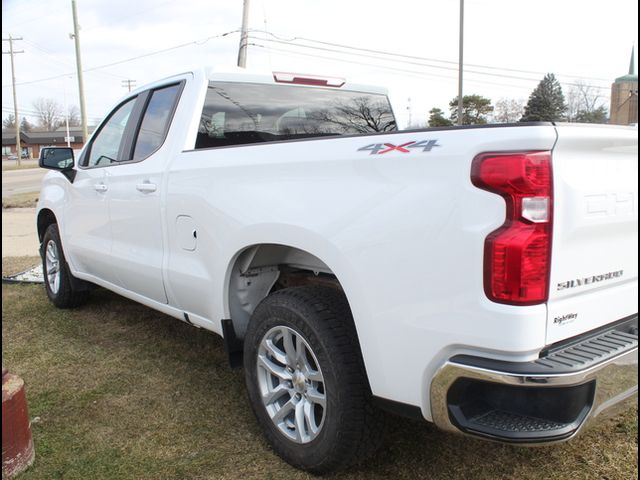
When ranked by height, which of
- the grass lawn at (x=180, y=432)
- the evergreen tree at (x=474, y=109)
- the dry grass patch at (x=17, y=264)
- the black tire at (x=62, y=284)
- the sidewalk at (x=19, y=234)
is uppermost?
the evergreen tree at (x=474, y=109)

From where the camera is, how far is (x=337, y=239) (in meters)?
2.36

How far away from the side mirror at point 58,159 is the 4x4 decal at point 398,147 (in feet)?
11.2

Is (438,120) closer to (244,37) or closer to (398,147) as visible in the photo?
(244,37)

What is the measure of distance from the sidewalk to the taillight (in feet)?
28.0

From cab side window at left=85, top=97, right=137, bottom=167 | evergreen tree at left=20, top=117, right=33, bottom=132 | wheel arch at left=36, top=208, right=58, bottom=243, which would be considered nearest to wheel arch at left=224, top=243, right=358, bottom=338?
cab side window at left=85, top=97, right=137, bottom=167

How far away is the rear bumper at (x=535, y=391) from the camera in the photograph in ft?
6.26

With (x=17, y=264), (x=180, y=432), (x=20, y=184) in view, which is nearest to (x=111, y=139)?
(x=180, y=432)

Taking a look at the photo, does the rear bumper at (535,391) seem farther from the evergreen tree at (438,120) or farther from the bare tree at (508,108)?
the bare tree at (508,108)

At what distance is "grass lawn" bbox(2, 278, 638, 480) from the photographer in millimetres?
2775

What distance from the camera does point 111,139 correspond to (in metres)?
4.58

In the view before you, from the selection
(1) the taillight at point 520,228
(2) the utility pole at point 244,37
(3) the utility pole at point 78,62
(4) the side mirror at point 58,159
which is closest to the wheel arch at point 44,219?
(4) the side mirror at point 58,159

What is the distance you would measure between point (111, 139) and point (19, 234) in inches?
321

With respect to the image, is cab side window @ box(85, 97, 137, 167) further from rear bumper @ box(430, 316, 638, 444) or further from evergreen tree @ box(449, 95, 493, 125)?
evergreen tree @ box(449, 95, 493, 125)

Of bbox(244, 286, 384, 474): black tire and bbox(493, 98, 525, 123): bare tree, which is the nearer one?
bbox(244, 286, 384, 474): black tire
